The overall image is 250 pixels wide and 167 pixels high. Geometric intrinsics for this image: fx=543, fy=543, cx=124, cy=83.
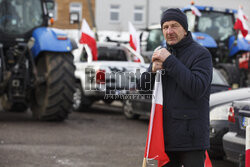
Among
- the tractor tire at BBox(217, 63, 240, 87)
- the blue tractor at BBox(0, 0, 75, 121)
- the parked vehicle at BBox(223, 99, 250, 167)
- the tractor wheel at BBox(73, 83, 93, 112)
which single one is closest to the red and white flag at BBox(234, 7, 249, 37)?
the tractor tire at BBox(217, 63, 240, 87)

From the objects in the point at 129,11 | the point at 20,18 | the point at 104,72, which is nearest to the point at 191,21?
the point at 104,72

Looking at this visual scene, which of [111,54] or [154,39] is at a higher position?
[154,39]

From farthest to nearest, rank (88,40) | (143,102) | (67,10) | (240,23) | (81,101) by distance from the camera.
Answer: (67,10) < (240,23) < (81,101) < (143,102) < (88,40)

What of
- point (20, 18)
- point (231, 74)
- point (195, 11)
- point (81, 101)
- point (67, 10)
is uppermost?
point (67, 10)

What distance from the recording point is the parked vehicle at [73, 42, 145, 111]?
43.1 ft

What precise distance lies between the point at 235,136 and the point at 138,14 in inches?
1570

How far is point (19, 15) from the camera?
1185 cm

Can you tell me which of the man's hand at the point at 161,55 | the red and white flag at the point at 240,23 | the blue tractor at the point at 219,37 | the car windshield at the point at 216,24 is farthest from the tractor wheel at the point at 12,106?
the man's hand at the point at 161,55

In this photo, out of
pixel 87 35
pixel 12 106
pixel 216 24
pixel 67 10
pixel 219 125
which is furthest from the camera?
pixel 67 10

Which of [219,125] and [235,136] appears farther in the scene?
[219,125]

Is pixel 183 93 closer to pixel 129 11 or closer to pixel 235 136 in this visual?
pixel 235 136

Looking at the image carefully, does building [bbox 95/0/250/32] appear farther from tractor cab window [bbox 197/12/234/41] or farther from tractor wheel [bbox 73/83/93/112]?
tractor wheel [bbox 73/83/93/112]

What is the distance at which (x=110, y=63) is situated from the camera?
1372 centimetres

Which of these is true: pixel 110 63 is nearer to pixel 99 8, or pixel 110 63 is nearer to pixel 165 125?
pixel 165 125
